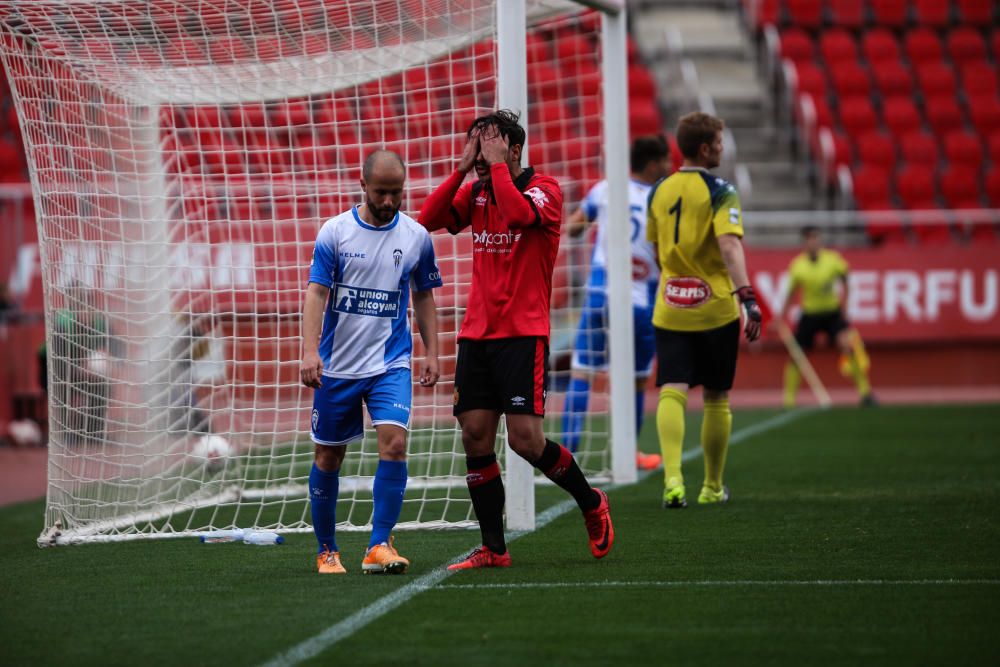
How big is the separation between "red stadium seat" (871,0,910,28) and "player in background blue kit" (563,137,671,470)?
1486cm

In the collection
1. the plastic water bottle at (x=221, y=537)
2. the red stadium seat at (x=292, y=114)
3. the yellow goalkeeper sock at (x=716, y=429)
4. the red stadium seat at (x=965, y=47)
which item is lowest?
the plastic water bottle at (x=221, y=537)

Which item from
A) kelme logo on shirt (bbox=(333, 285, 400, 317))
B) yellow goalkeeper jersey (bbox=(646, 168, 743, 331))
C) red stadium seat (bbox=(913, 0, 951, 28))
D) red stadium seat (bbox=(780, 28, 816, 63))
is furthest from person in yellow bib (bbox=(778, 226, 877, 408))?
kelme logo on shirt (bbox=(333, 285, 400, 317))

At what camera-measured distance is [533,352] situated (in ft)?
18.4

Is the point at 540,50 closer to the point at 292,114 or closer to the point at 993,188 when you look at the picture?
the point at 292,114

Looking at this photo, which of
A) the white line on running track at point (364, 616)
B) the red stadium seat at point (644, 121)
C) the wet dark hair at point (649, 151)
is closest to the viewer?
the white line on running track at point (364, 616)

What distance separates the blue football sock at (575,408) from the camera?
9.68 m

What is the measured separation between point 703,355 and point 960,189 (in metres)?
13.5

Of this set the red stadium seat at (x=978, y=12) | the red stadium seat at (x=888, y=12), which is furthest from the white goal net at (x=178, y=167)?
the red stadium seat at (x=978, y=12)

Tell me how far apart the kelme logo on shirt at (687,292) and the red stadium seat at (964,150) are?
14.0 metres

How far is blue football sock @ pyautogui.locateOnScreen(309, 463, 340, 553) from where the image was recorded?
19.1 feet

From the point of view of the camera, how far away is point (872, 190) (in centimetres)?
1950

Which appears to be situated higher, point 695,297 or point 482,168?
point 482,168

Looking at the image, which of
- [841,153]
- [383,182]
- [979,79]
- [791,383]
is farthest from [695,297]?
[979,79]

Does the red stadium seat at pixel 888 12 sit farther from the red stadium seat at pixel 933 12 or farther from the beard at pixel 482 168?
the beard at pixel 482 168
